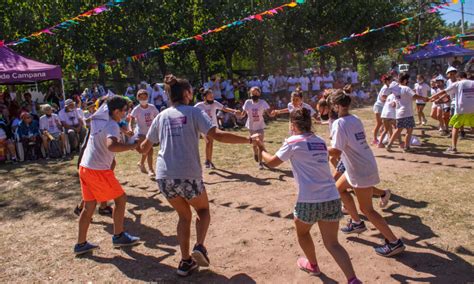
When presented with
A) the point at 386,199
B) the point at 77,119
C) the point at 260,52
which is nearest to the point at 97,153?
the point at 386,199

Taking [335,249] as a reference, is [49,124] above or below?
above

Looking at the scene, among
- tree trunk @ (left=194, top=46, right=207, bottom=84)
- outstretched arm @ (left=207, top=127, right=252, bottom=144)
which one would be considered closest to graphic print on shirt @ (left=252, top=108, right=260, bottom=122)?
outstretched arm @ (left=207, top=127, right=252, bottom=144)

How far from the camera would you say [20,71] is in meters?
12.4

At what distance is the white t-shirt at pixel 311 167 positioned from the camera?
11.7 feet

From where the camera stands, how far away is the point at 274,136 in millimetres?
13281

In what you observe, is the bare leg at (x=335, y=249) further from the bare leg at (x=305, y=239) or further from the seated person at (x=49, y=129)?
the seated person at (x=49, y=129)

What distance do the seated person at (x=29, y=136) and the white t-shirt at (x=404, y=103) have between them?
389 inches

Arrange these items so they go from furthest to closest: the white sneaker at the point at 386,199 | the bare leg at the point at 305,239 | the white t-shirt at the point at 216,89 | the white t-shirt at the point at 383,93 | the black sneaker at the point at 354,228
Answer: the white t-shirt at the point at 216,89 < the white t-shirt at the point at 383,93 < the white sneaker at the point at 386,199 < the black sneaker at the point at 354,228 < the bare leg at the point at 305,239

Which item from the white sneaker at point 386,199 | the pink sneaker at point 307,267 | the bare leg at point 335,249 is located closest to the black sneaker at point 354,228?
the white sneaker at point 386,199

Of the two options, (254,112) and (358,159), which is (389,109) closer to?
(254,112)

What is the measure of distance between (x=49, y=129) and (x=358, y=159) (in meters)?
10.3

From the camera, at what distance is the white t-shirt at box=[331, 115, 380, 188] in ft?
13.9

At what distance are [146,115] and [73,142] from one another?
5.31 m

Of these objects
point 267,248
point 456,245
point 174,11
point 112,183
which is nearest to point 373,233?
point 456,245
